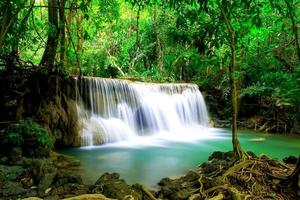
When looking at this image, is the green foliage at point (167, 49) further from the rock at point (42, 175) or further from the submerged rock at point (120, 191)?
the submerged rock at point (120, 191)

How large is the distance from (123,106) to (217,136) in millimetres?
3974

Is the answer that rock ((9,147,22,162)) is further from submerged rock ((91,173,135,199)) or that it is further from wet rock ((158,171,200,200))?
wet rock ((158,171,200,200))

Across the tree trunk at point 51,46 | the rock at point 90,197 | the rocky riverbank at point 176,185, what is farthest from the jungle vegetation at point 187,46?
the rock at point 90,197

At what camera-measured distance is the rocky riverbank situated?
15.1 feet

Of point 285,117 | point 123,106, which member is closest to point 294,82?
point 285,117

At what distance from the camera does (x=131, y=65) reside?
863 inches

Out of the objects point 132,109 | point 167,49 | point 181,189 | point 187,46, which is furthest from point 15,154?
point 167,49

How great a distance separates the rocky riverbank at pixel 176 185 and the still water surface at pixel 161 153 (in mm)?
1042

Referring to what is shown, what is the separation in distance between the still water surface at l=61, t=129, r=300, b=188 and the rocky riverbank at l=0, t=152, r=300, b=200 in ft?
3.42

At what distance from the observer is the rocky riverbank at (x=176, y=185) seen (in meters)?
4.61

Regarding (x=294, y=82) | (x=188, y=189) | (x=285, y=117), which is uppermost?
(x=294, y=82)

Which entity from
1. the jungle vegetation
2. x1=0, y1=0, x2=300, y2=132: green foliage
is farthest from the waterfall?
x1=0, y1=0, x2=300, y2=132: green foliage

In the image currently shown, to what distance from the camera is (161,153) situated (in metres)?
9.41

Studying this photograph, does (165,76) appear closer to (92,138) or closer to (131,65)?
(131,65)
